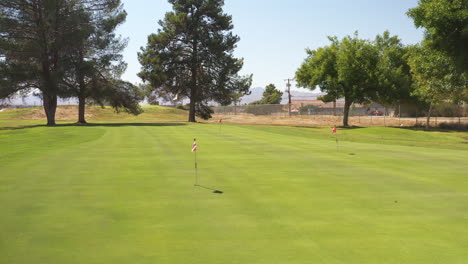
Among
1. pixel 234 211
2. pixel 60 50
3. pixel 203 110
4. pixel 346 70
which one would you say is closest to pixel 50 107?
pixel 60 50

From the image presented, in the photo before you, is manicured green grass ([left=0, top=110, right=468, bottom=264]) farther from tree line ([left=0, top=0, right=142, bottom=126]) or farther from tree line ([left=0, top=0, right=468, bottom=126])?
tree line ([left=0, top=0, right=142, bottom=126])

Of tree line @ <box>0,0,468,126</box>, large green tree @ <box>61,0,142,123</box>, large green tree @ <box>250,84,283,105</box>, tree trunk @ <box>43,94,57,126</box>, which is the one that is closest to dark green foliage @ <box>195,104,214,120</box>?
Result: tree line @ <box>0,0,468,126</box>

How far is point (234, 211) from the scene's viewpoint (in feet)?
31.1

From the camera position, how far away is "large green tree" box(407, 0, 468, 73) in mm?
30375

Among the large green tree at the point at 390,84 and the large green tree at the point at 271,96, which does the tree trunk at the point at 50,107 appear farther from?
the large green tree at the point at 271,96

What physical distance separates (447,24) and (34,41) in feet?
150

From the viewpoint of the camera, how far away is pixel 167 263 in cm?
648

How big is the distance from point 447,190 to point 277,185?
475cm

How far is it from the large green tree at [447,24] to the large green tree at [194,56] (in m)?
36.6

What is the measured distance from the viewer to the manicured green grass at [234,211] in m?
7.01

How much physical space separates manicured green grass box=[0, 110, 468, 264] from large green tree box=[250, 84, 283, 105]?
149909 mm

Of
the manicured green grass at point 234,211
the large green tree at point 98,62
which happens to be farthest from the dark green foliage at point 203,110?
the manicured green grass at point 234,211

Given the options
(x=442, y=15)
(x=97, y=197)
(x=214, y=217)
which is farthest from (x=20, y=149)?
(x=442, y=15)

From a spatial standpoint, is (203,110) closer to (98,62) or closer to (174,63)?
(174,63)
